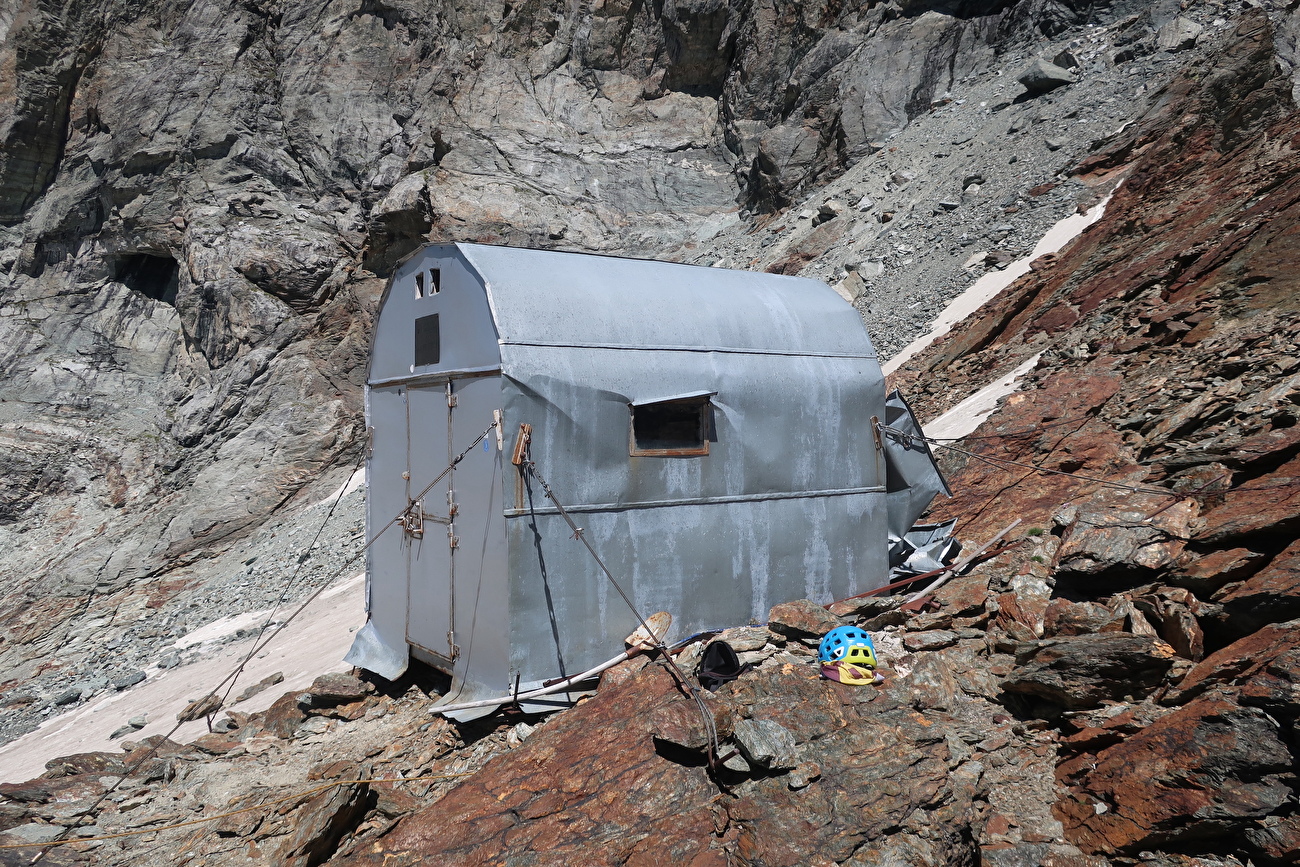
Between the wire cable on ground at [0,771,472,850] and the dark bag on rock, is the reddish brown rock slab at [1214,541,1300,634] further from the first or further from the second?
the wire cable on ground at [0,771,472,850]

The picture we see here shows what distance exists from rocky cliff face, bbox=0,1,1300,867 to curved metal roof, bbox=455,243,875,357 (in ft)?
9.64

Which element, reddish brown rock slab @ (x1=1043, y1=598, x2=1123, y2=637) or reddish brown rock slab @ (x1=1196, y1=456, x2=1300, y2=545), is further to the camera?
reddish brown rock slab @ (x1=1043, y1=598, x2=1123, y2=637)

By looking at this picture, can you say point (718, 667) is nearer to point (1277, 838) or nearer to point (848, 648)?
point (848, 648)

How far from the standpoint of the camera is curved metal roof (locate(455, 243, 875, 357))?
761 centimetres

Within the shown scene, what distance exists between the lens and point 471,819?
17.4 ft

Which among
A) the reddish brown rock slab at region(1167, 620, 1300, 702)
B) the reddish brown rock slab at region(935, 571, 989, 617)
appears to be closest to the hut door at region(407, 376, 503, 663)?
the reddish brown rock slab at region(935, 571, 989, 617)

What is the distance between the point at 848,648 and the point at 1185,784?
2491mm

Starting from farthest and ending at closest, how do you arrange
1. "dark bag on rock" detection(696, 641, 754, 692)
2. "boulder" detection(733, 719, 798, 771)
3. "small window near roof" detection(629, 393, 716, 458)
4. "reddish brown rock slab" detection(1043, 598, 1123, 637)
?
"small window near roof" detection(629, 393, 716, 458) < "dark bag on rock" detection(696, 641, 754, 692) < "reddish brown rock slab" detection(1043, 598, 1123, 637) < "boulder" detection(733, 719, 798, 771)

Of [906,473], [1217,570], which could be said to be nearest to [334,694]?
[906,473]

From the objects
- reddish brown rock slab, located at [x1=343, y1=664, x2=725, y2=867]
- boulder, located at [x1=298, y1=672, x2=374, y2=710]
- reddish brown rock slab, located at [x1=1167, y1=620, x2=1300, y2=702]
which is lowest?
boulder, located at [x1=298, y1=672, x2=374, y2=710]

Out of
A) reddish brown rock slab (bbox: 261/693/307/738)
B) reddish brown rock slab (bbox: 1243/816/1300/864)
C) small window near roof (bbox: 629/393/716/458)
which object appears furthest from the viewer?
reddish brown rock slab (bbox: 261/693/307/738)

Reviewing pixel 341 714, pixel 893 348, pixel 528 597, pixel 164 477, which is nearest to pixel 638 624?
pixel 528 597

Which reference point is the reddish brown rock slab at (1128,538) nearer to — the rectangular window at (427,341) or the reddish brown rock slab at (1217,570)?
the reddish brown rock slab at (1217,570)

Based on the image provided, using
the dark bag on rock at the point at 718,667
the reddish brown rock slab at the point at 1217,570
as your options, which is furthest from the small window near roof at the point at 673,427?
the reddish brown rock slab at the point at 1217,570
